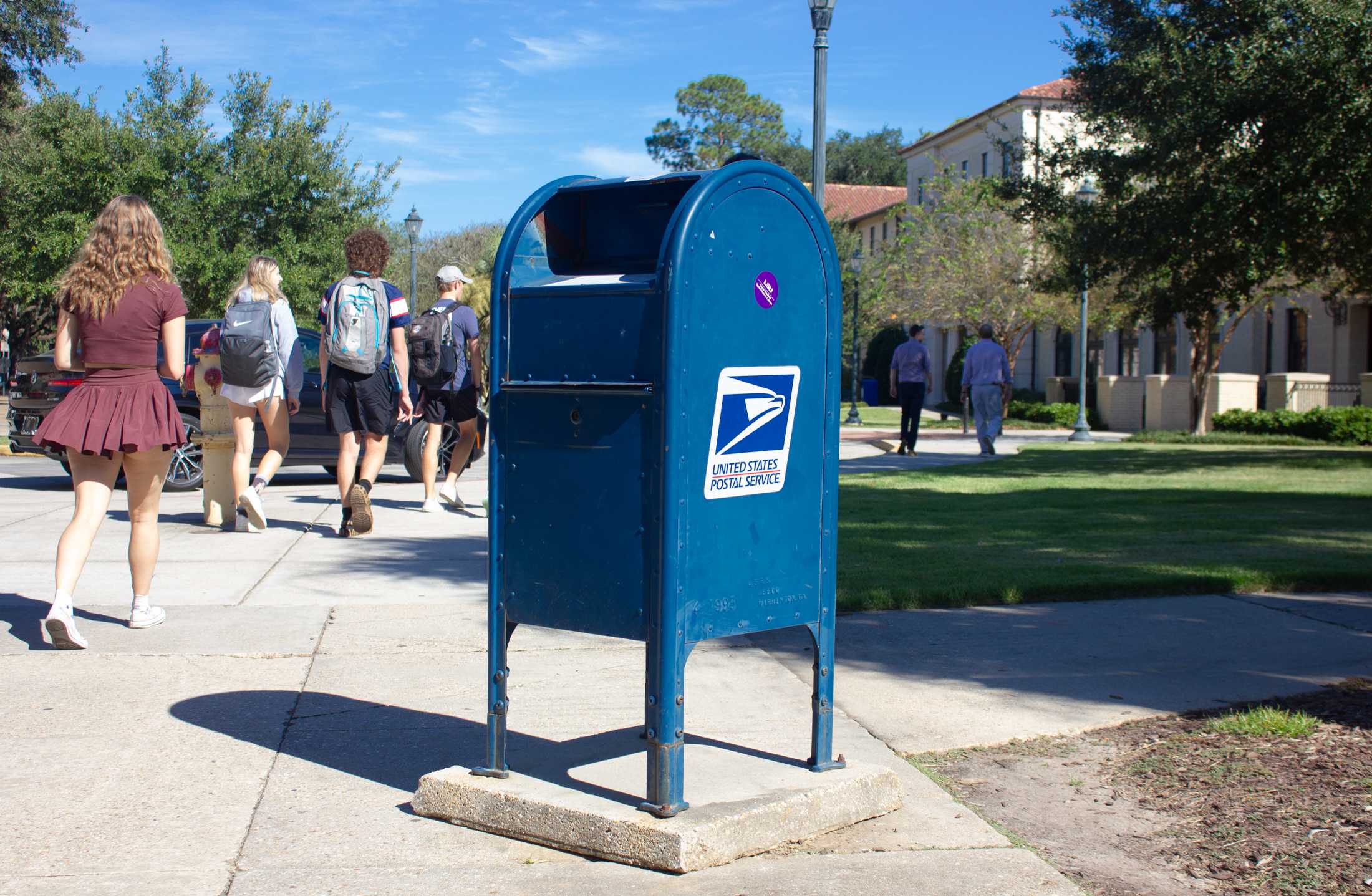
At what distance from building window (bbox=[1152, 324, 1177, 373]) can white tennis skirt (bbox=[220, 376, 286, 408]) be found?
3310cm

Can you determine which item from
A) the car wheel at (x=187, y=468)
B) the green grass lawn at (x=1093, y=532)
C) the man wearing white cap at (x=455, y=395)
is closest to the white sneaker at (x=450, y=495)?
the man wearing white cap at (x=455, y=395)

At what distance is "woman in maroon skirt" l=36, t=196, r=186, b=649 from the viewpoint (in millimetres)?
5652

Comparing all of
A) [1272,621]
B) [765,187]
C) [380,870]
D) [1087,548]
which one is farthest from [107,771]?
[1087,548]

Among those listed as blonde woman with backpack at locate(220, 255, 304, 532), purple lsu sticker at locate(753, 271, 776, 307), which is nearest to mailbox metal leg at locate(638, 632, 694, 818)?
purple lsu sticker at locate(753, 271, 776, 307)

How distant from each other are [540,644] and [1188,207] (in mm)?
13505

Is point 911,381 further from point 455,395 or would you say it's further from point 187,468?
point 187,468

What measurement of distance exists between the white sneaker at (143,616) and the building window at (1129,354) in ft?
122

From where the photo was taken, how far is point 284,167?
1099 inches

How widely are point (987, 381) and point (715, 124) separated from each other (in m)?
51.4

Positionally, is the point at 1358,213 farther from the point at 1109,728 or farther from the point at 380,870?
the point at 380,870

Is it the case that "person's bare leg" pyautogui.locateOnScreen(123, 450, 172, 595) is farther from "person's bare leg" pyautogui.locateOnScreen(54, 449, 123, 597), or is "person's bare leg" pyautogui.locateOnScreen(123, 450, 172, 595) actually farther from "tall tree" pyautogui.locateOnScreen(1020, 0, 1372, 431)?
"tall tree" pyautogui.locateOnScreen(1020, 0, 1372, 431)

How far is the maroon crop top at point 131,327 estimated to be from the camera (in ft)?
18.9

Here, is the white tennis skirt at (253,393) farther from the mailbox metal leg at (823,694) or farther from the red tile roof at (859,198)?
the red tile roof at (859,198)

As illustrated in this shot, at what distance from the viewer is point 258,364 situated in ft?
29.2
